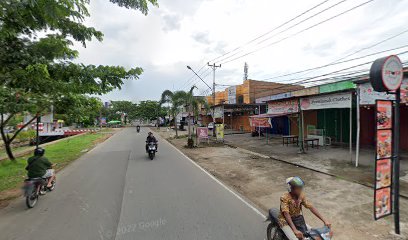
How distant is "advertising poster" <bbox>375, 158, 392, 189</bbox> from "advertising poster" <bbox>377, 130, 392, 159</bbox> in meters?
0.11

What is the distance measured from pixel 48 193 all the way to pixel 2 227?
8.01 feet

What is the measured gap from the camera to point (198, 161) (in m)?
12.7

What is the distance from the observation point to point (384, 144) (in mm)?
4512

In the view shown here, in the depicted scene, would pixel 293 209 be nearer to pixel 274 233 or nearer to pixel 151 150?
pixel 274 233

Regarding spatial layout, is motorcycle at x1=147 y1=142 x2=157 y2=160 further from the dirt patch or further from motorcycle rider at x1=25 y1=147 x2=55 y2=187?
motorcycle rider at x1=25 y1=147 x2=55 y2=187

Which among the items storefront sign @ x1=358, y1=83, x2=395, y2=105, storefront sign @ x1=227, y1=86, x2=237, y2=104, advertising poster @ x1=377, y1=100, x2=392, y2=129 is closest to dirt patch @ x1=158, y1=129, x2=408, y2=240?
advertising poster @ x1=377, y1=100, x2=392, y2=129

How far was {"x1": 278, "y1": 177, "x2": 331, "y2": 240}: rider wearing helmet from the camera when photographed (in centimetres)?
354

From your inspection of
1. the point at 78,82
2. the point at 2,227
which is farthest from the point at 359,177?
the point at 2,227

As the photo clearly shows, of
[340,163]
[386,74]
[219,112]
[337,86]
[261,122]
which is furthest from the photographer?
[219,112]

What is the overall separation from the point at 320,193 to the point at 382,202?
2.57 m

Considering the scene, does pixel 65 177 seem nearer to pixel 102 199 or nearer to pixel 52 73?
pixel 102 199

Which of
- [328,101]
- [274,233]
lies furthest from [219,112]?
[274,233]

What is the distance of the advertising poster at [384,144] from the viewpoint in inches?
175

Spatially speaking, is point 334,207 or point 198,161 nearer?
Answer: point 334,207
